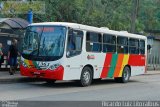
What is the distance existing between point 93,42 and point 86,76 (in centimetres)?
168

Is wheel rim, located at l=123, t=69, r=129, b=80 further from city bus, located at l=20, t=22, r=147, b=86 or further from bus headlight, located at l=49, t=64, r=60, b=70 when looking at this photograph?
bus headlight, located at l=49, t=64, r=60, b=70

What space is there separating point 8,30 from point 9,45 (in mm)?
972

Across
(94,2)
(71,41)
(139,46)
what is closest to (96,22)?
(94,2)

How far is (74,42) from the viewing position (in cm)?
1856

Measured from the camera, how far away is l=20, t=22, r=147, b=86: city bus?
18000mm

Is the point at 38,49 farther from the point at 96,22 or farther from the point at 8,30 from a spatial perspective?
the point at 96,22

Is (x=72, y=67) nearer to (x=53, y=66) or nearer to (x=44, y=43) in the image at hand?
(x=53, y=66)

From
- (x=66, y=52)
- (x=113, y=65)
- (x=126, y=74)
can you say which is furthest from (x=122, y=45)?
(x=66, y=52)

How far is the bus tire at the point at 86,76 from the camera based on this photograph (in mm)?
19203

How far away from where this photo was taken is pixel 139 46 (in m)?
25.4

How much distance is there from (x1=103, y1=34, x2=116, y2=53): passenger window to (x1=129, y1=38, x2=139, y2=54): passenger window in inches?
88.4

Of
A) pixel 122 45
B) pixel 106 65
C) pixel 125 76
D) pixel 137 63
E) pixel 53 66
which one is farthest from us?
pixel 137 63

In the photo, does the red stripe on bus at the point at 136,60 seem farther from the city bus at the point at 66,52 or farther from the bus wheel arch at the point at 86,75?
the bus wheel arch at the point at 86,75

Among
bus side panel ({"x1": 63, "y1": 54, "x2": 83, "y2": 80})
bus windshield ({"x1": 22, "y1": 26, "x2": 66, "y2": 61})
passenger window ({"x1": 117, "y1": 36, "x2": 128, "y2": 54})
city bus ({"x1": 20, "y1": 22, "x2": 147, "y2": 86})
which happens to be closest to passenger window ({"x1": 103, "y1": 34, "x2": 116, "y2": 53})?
city bus ({"x1": 20, "y1": 22, "x2": 147, "y2": 86})
